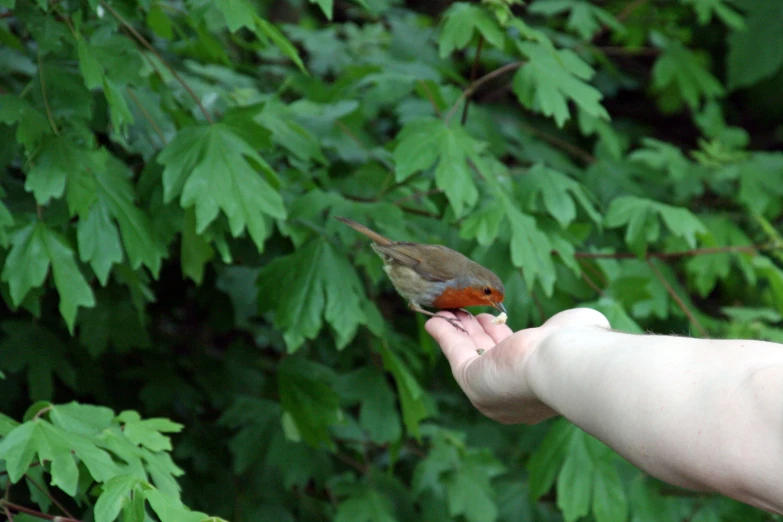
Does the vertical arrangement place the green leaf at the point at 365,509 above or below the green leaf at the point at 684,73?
below

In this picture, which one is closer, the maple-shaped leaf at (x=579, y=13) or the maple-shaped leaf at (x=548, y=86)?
the maple-shaped leaf at (x=548, y=86)

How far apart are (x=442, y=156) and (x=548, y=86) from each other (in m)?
0.54

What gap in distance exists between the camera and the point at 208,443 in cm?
400

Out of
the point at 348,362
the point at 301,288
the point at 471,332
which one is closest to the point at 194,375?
the point at 348,362

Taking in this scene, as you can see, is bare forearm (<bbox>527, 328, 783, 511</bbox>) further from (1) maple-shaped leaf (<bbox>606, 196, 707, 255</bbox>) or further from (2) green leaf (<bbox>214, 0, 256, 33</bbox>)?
(1) maple-shaped leaf (<bbox>606, 196, 707, 255</bbox>)

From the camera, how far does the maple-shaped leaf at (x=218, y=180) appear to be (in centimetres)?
261

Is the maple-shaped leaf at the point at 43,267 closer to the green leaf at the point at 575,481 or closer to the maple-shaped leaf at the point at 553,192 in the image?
the maple-shaped leaf at the point at 553,192

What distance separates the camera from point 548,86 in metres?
Result: 3.17

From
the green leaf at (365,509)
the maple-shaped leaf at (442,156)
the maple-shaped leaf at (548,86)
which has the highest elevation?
the maple-shaped leaf at (548,86)

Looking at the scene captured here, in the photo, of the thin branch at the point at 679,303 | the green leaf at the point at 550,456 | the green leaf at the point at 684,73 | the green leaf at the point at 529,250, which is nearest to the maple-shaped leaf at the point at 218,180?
the green leaf at the point at 529,250

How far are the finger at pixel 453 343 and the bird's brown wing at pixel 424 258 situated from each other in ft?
1.67

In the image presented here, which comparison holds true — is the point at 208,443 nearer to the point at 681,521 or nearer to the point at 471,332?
the point at 471,332

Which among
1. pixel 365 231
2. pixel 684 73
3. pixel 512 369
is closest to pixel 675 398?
pixel 512 369

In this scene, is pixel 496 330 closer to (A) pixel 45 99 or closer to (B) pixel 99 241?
(B) pixel 99 241
